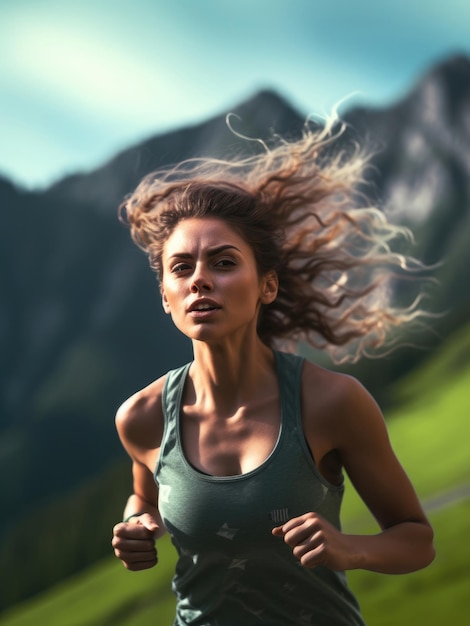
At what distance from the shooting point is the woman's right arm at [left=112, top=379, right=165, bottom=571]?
3.92ft

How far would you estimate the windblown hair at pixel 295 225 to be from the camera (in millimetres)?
1307

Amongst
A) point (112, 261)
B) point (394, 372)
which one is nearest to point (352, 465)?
point (394, 372)

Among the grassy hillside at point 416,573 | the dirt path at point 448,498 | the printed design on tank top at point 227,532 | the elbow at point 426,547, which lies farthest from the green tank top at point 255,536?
the dirt path at point 448,498

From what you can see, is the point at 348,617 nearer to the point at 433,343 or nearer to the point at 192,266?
Result: the point at 192,266

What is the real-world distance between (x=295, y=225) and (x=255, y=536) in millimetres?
469

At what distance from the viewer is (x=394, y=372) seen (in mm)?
3783

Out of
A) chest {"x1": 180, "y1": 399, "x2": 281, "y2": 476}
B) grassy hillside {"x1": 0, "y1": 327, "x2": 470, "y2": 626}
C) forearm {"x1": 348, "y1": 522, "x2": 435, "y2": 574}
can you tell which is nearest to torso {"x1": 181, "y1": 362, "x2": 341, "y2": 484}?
chest {"x1": 180, "y1": 399, "x2": 281, "y2": 476}

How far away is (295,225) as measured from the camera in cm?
141

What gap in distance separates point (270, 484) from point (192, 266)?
0.29 metres

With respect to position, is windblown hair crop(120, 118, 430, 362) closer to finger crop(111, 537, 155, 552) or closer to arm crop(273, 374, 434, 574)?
arm crop(273, 374, 434, 574)

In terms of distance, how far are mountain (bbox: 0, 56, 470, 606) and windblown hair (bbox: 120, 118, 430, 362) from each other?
8.70 feet

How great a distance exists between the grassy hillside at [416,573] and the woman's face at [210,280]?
1.54 meters

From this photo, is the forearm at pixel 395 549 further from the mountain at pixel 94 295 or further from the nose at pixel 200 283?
the mountain at pixel 94 295

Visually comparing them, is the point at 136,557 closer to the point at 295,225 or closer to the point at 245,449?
the point at 245,449
